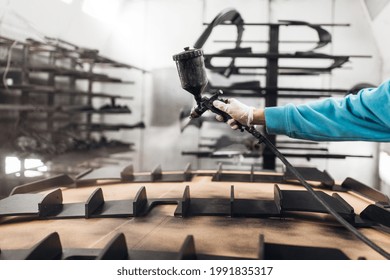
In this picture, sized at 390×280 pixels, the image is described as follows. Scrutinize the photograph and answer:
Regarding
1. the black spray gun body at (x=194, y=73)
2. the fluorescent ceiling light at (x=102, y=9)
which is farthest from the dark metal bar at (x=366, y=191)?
the fluorescent ceiling light at (x=102, y=9)

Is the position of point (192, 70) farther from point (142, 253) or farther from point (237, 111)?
point (142, 253)

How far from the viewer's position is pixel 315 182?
5.71 ft

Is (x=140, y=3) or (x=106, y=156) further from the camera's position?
(x=140, y=3)

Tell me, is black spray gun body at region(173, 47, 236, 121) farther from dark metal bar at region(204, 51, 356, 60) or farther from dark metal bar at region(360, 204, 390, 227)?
dark metal bar at region(204, 51, 356, 60)

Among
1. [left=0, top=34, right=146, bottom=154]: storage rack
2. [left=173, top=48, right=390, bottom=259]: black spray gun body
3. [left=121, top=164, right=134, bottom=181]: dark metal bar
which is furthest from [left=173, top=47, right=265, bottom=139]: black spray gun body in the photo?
[left=0, top=34, right=146, bottom=154]: storage rack

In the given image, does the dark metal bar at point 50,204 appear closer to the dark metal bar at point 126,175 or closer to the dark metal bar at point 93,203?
the dark metal bar at point 93,203

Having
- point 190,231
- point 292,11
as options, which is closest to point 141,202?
point 190,231

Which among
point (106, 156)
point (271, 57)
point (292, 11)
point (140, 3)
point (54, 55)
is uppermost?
point (140, 3)

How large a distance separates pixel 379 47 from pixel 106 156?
3.57 m

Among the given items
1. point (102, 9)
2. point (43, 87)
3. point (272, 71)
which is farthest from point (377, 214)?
point (102, 9)

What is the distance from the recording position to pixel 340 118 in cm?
104
